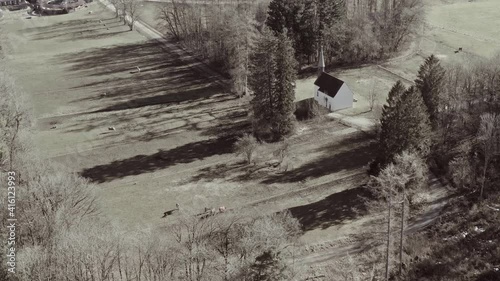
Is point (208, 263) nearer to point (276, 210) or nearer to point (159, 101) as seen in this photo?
point (276, 210)

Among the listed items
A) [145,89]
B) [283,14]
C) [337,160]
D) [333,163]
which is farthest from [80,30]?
[333,163]

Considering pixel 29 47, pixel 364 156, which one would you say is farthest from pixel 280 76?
pixel 29 47

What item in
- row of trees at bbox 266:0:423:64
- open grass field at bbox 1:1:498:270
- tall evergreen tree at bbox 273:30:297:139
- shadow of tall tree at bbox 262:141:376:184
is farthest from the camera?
row of trees at bbox 266:0:423:64

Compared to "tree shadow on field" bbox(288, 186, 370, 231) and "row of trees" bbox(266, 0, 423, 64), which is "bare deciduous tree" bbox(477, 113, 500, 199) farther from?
"row of trees" bbox(266, 0, 423, 64)

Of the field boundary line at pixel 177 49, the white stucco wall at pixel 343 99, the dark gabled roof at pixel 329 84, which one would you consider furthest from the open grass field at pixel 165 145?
Answer: the dark gabled roof at pixel 329 84

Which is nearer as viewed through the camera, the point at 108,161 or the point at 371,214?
the point at 371,214

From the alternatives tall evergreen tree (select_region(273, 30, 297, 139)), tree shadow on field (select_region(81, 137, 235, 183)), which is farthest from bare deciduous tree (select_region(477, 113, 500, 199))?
tree shadow on field (select_region(81, 137, 235, 183))
